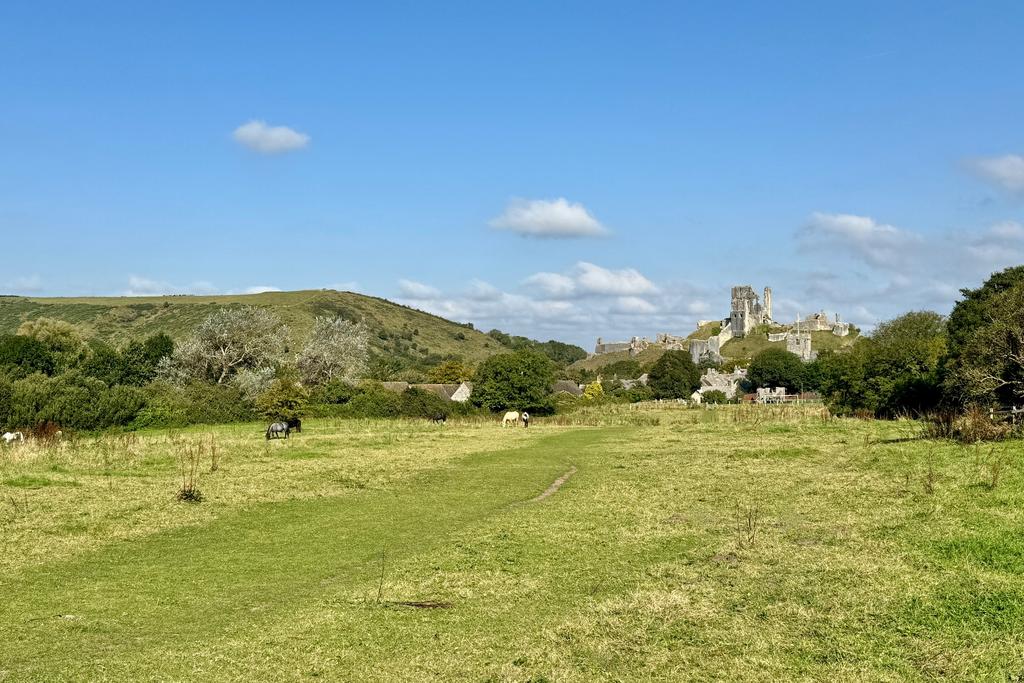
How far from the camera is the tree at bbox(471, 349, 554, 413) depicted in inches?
2827

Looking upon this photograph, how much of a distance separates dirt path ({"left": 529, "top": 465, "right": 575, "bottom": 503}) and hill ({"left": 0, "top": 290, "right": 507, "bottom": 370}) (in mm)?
105050

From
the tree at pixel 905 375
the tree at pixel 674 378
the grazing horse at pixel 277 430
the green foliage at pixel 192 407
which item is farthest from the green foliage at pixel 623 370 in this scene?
the grazing horse at pixel 277 430

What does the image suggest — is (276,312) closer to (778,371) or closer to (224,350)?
(224,350)

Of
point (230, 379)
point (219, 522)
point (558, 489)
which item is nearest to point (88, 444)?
point (219, 522)

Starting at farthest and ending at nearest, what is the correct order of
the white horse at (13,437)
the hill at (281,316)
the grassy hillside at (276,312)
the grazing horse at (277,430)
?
the grassy hillside at (276,312)
the hill at (281,316)
the grazing horse at (277,430)
the white horse at (13,437)

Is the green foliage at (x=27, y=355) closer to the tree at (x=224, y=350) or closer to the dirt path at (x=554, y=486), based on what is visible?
the tree at (x=224, y=350)

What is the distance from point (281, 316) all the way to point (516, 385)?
82.8m

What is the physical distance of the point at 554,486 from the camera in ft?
77.3

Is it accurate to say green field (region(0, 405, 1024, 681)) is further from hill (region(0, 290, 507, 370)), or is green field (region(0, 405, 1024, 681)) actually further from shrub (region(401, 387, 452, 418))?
hill (region(0, 290, 507, 370))

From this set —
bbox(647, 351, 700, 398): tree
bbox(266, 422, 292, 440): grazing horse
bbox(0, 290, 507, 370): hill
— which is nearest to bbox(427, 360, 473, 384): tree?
bbox(647, 351, 700, 398): tree

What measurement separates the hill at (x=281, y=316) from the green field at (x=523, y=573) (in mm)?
109669

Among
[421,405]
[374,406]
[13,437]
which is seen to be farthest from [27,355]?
[13,437]

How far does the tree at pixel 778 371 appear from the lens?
136875mm

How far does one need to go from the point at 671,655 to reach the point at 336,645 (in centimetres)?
380
